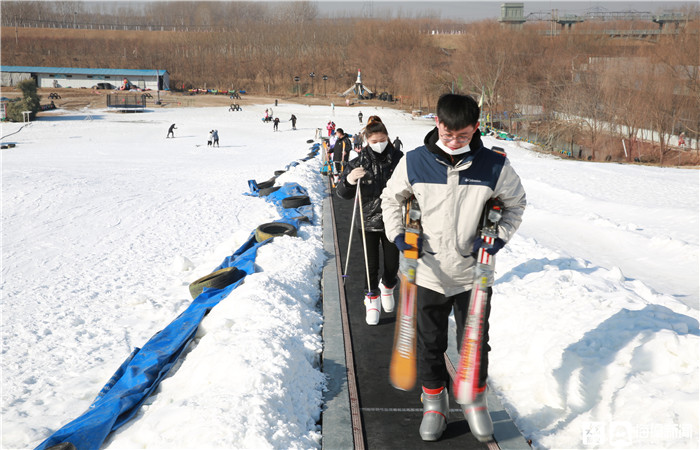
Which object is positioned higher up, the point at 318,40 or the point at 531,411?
the point at 318,40

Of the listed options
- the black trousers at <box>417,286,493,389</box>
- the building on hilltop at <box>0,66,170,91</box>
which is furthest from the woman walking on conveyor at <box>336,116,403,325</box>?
the building on hilltop at <box>0,66,170,91</box>

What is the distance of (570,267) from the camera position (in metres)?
8.08

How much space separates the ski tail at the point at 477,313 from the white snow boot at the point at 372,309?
2.26 m

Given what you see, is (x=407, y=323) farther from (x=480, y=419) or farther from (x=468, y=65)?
(x=468, y=65)

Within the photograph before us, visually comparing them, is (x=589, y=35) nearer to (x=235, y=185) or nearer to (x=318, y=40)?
(x=318, y=40)

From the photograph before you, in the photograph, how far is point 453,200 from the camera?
11.7ft

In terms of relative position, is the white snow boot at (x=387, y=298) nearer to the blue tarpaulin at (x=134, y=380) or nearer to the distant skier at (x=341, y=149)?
the blue tarpaulin at (x=134, y=380)

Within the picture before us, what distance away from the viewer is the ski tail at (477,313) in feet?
11.8

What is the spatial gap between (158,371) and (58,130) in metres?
45.2

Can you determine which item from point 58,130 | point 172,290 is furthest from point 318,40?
point 172,290

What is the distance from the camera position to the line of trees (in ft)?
155

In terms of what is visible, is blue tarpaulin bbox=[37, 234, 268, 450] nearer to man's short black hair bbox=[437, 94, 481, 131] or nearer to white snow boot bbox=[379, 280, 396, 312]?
white snow boot bbox=[379, 280, 396, 312]

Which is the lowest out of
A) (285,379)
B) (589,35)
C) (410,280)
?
(285,379)

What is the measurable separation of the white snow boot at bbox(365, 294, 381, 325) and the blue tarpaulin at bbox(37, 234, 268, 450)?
177 cm
